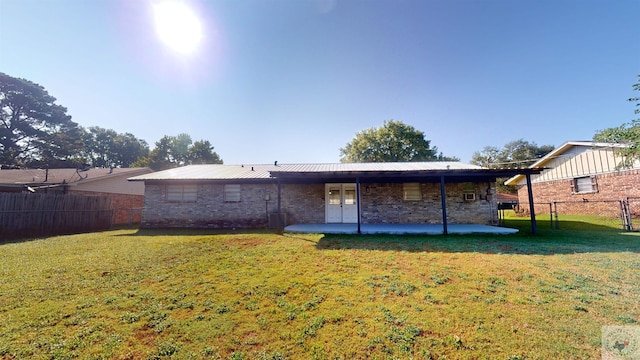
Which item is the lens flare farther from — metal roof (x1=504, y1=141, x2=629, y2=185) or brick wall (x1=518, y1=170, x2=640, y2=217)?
metal roof (x1=504, y1=141, x2=629, y2=185)

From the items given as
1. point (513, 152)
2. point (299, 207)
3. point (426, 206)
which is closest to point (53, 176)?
point (299, 207)

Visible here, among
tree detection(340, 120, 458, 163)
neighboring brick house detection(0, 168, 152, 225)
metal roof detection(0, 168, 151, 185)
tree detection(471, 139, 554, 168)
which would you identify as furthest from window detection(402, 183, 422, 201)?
tree detection(471, 139, 554, 168)

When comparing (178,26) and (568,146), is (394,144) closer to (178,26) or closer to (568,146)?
(568,146)

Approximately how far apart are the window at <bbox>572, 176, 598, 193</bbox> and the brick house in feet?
24.2

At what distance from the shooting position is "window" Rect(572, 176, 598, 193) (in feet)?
42.2

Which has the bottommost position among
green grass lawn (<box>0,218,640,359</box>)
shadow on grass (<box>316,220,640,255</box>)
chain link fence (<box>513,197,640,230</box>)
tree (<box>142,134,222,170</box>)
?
green grass lawn (<box>0,218,640,359</box>)

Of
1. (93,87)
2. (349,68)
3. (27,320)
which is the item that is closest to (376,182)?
(349,68)

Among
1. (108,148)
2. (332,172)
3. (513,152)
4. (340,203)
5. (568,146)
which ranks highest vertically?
(108,148)

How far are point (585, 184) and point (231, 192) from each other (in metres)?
20.4

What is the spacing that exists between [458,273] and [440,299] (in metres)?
1.44

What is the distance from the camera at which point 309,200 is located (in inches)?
452

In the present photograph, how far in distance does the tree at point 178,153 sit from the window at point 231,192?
1125 inches

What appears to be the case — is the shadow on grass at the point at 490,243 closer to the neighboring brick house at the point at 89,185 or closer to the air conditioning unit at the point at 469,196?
the air conditioning unit at the point at 469,196

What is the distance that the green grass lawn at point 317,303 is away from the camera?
2.41 m
